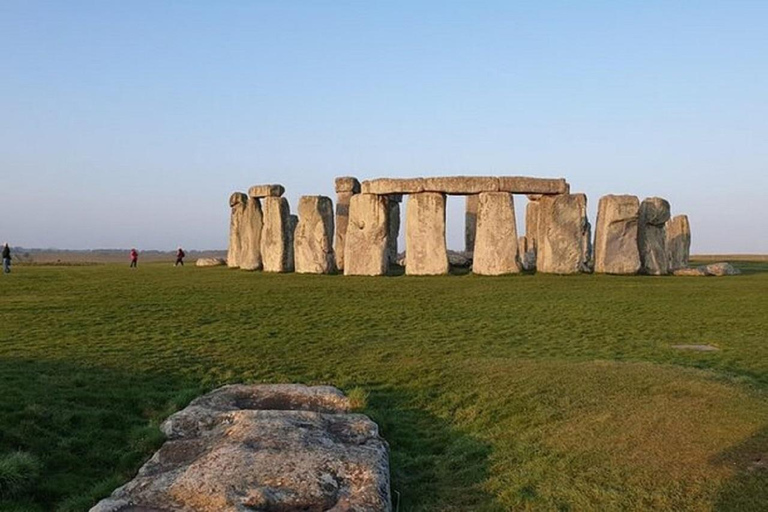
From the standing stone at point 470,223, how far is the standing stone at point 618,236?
20.5ft

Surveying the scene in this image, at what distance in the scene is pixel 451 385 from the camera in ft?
29.8

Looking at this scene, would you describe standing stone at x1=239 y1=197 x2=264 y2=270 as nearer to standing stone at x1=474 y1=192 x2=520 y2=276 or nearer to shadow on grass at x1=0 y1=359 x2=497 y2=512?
standing stone at x1=474 y1=192 x2=520 y2=276

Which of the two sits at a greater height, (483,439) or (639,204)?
(639,204)

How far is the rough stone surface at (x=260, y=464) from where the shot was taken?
5145 mm

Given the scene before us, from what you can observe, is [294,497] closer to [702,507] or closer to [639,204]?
[702,507]

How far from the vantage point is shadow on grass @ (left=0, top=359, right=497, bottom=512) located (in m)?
5.96

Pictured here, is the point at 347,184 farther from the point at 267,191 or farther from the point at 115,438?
the point at 115,438

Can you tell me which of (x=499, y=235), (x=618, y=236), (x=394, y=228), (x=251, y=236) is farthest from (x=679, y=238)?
(x=251, y=236)

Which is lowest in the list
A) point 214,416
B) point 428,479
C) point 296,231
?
point 428,479

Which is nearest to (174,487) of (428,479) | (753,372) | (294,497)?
(294,497)

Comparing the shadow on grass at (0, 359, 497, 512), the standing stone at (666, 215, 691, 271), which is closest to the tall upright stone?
the standing stone at (666, 215, 691, 271)

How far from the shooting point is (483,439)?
23.6 ft

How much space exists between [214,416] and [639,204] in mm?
21263

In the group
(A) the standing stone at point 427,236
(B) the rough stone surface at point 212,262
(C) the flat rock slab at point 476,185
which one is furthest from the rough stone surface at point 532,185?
(B) the rough stone surface at point 212,262
